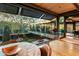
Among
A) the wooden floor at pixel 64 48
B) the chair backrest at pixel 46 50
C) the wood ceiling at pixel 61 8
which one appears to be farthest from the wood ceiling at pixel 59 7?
the chair backrest at pixel 46 50

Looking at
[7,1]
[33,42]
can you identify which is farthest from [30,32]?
[7,1]

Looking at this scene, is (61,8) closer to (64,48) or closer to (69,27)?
(69,27)

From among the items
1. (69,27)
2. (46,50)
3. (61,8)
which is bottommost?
(46,50)

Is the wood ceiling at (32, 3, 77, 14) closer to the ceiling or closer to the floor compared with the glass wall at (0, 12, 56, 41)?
closer to the ceiling

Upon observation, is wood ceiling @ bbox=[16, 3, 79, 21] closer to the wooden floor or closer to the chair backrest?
the wooden floor

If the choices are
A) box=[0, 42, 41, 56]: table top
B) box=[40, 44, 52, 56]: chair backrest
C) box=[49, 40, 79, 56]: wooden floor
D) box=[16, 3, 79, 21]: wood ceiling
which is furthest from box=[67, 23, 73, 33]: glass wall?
box=[0, 42, 41, 56]: table top

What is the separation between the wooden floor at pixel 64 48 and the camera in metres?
2.29

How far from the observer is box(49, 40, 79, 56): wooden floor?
2289 mm

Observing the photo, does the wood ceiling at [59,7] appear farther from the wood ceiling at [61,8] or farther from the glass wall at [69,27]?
the glass wall at [69,27]

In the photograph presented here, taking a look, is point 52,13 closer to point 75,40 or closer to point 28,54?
point 75,40

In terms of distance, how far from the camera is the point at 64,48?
2309mm

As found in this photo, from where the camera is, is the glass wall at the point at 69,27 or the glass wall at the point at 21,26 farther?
the glass wall at the point at 69,27

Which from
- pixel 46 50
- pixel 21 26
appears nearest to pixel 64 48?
pixel 46 50

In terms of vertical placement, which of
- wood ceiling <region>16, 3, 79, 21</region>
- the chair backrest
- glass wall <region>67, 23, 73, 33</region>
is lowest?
the chair backrest
